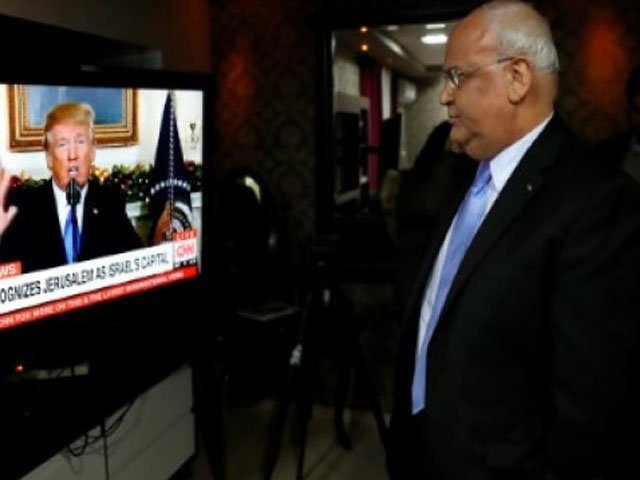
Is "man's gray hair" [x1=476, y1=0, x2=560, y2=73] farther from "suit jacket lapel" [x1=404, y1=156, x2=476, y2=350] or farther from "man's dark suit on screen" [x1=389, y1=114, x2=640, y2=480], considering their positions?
"suit jacket lapel" [x1=404, y1=156, x2=476, y2=350]

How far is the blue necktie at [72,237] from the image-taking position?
6.14 ft

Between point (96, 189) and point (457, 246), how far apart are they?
3.63 ft

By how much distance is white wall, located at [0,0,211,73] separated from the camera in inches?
91.4

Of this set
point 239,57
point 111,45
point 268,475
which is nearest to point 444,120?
point 239,57

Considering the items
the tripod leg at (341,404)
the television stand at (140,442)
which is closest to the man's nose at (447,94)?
the television stand at (140,442)

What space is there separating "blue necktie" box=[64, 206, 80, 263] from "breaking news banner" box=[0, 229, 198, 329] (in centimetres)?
3

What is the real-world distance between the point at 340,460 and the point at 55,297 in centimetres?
Answer: 153

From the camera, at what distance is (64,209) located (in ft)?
6.14

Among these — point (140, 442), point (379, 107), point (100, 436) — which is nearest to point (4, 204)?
point (100, 436)

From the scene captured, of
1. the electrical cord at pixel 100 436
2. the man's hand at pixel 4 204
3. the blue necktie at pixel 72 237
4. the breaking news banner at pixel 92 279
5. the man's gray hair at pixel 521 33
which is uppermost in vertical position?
the man's gray hair at pixel 521 33

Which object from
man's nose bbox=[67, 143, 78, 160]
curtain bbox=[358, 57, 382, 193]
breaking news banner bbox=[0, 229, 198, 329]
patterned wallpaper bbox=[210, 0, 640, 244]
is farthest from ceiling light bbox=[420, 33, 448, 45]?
man's nose bbox=[67, 143, 78, 160]

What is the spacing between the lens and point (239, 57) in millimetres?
3465

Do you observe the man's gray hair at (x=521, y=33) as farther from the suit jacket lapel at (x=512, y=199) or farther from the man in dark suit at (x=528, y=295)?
the suit jacket lapel at (x=512, y=199)

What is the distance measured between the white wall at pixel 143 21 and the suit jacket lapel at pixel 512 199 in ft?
5.47
